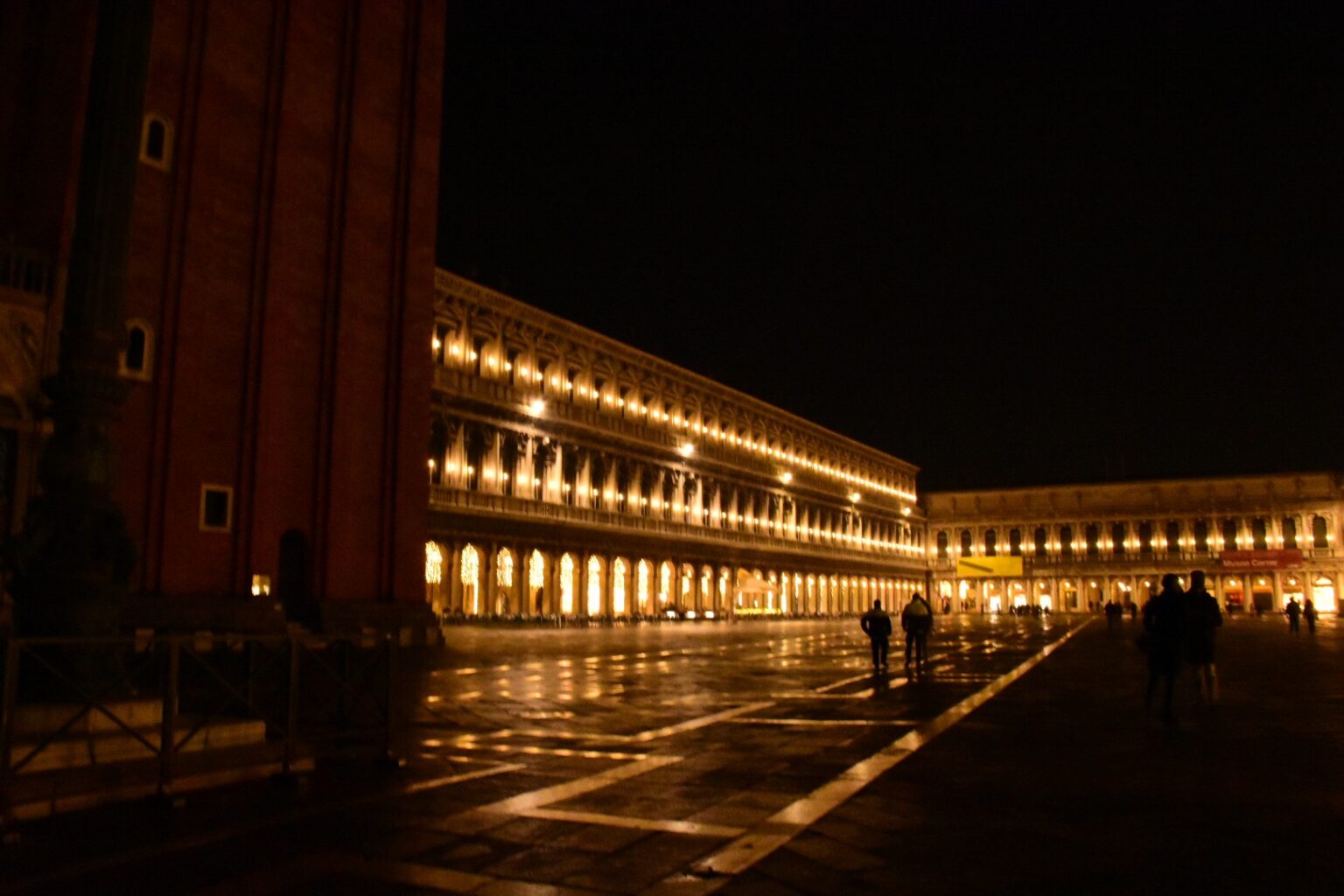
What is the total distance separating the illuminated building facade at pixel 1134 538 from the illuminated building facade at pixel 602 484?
3002 centimetres

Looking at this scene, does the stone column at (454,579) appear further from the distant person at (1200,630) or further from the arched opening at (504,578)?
the distant person at (1200,630)

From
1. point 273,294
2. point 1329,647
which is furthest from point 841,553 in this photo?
point 273,294

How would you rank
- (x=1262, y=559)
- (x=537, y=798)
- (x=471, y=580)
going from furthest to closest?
(x=1262, y=559) → (x=471, y=580) → (x=537, y=798)

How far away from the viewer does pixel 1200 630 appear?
1305 centimetres

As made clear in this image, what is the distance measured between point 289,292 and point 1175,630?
20217 millimetres

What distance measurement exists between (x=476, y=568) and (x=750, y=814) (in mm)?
37512

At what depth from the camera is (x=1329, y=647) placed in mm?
29562

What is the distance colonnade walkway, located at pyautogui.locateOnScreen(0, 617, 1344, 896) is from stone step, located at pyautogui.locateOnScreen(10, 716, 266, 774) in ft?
2.31

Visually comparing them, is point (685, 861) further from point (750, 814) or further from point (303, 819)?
point (303, 819)

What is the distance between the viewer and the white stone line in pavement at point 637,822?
6.30 meters

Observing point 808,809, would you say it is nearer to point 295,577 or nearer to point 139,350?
point 139,350

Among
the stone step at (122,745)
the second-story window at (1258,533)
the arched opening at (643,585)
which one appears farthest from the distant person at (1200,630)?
the second-story window at (1258,533)

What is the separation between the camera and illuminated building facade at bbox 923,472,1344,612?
95.8m

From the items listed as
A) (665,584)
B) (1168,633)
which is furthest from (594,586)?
(1168,633)
